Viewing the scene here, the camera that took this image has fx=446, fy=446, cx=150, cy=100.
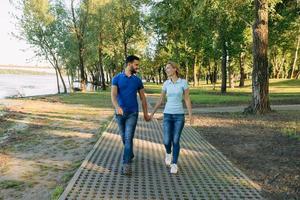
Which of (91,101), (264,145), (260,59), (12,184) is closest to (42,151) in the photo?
(12,184)

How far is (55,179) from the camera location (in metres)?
7.77

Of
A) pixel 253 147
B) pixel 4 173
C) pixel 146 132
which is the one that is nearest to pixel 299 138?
pixel 253 147

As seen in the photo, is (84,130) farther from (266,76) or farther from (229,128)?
(266,76)

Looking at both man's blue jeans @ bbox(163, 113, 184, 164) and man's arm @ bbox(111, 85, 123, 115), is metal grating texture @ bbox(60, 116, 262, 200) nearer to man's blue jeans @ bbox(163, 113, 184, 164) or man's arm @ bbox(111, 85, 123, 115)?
man's blue jeans @ bbox(163, 113, 184, 164)

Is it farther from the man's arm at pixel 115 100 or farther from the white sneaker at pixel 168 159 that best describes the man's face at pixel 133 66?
the white sneaker at pixel 168 159

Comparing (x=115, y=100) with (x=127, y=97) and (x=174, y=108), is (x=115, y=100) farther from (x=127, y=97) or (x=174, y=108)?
(x=174, y=108)

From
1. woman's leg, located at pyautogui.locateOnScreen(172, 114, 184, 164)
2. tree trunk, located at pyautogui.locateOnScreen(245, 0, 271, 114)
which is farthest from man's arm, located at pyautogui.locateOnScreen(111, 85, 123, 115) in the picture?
tree trunk, located at pyautogui.locateOnScreen(245, 0, 271, 114)

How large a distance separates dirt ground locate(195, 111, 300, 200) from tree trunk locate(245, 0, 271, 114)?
0.66 m

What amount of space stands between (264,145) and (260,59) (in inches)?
283

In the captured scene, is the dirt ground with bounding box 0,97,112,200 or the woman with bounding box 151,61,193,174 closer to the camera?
the dirt ground with bounding box 0,97,112,200

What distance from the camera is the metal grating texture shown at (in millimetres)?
6797

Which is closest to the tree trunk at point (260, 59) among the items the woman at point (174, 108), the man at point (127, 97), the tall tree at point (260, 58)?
the tall tree at point (260, 58)

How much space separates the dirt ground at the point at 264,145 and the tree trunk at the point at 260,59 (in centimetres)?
66

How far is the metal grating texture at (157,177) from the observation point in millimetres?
6797
